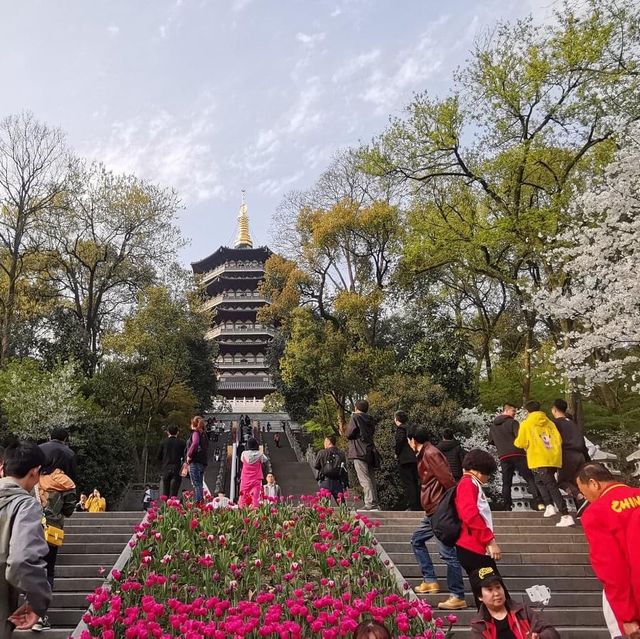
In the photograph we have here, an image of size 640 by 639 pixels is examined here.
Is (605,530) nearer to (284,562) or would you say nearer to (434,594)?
(434,594)

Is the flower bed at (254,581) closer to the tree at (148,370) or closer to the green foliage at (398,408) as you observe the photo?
the green foliage at (398,408)

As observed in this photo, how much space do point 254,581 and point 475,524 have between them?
2267 mm

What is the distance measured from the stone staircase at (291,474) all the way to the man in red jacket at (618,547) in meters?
15.5

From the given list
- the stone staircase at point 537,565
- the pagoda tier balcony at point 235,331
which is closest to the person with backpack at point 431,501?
the stone staircase at point 537,565

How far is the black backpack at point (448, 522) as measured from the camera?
14.8ft

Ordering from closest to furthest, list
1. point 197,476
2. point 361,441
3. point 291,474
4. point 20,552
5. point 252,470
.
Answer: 1. point 20,552
2. point 361,441
3. point 252,470
4. point 197,476
5. point 291,474

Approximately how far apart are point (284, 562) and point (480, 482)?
2264 mm

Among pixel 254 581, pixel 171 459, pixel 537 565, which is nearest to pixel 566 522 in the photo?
pixel 537 565

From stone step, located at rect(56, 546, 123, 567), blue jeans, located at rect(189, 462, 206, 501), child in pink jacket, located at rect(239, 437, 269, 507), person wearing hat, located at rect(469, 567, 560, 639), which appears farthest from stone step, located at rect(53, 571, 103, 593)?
person wearing hat, located at rect(469, 567, 560, 639)

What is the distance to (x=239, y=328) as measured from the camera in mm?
47312

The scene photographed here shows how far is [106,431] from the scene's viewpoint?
54.3 feet

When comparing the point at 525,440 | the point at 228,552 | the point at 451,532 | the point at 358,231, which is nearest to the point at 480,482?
the point at 451,532

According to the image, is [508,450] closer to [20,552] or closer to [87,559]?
[87,559]

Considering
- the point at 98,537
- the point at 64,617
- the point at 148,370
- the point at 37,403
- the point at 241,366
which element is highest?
the point at 241,366
